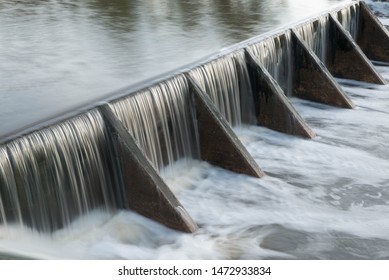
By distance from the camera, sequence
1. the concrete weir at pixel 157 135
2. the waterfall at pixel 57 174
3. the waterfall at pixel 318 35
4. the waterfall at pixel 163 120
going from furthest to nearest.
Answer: the waterfall at pixel 318 35, the waterfall at pixel 163 120, the concrete weir at pixel 157 135, the waterfall at pixel 57 174

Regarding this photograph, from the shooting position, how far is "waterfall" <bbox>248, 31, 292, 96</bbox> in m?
10.3

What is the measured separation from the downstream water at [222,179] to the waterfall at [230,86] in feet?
1.08

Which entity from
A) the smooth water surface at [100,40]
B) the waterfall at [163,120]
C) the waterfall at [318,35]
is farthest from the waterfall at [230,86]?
the waterfall at [318,35]

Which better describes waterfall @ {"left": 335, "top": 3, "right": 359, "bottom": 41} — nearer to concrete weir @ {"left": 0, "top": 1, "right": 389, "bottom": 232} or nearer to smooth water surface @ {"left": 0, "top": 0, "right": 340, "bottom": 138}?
smooth water surface @ {"left": 0, "top": 0, "right": 340, "bottom": 138}

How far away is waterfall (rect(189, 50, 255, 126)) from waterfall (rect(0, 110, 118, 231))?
8.29 feet

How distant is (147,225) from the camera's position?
20.8 feet

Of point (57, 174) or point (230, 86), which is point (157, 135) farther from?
point (230, 86)

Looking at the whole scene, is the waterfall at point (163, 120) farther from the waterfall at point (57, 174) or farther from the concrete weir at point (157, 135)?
the waterfall at point (57, 174)

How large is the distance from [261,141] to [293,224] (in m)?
2.57

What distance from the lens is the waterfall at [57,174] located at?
551 centimetres

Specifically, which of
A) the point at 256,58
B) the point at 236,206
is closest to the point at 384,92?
the point at 256,58

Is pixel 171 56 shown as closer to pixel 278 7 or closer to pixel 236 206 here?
pixel 236 206

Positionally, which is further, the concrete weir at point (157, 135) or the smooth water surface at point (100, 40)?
the smooth water surface at point (100, 40)

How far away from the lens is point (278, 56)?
10.9 metres
